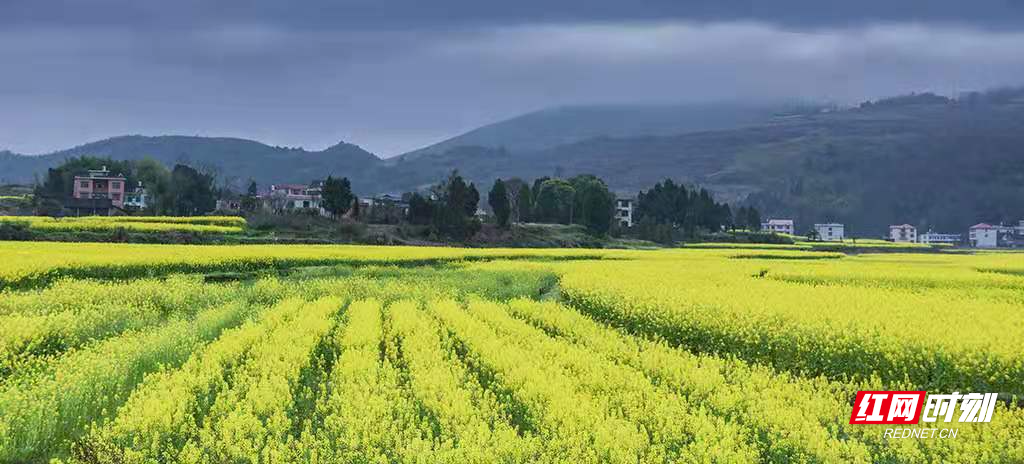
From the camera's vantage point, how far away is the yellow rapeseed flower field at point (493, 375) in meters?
8.45

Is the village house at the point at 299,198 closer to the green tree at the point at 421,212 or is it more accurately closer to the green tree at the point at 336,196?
the green tree at the point at 336,196

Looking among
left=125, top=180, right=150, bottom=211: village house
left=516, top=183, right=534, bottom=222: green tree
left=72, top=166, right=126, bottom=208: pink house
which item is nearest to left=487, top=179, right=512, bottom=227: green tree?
left=516, top=183, right=534, bottom=222: green tree

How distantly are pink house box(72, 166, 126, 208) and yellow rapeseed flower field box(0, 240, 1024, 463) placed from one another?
97.0 metres

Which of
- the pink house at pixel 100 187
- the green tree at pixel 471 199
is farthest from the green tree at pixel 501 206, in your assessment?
the pink house at pixel 100 187

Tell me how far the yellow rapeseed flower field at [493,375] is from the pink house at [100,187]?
9701 cm

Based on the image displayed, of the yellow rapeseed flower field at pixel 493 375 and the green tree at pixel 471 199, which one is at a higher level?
the green tree at pixel 471 199

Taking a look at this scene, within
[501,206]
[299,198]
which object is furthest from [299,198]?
[501,206]

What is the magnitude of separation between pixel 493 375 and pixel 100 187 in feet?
375

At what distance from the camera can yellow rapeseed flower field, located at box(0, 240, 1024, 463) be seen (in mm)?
8453

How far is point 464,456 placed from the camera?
795 cm

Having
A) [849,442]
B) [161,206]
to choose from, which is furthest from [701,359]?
[161,206]

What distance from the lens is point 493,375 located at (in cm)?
1199

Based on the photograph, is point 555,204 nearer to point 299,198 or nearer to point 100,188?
point 299,198

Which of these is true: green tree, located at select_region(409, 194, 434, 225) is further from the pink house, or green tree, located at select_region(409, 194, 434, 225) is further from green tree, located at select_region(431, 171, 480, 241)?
the pink house
